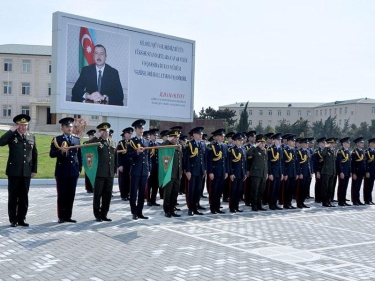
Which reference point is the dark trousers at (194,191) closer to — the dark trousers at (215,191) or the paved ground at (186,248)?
the paved ground at (186,248)

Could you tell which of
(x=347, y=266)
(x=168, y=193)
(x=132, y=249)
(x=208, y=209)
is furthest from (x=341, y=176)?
(x=132, y=249)

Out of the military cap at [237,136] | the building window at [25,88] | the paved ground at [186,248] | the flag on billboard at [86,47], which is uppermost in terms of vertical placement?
the building window at [25,88]

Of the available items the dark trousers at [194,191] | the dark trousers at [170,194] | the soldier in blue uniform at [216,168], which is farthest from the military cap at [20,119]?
the soldier in blue uniform at [216,168]

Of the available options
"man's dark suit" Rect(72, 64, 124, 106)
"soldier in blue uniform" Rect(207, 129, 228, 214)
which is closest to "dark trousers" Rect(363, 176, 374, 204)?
"soldier in blue uniform" Rect(207, 129, 228, 214)

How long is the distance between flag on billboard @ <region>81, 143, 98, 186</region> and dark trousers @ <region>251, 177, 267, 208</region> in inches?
154

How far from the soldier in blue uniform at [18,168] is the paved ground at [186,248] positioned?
14.3 inches

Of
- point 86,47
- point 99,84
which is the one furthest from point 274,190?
point 86,47

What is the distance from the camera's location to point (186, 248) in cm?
676

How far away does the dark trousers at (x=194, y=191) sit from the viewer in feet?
32.2

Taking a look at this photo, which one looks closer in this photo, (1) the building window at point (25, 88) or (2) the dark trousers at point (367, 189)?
(2) the dark trousers at point (367, 189)

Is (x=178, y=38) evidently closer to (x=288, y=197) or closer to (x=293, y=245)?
(x=288, y=197)

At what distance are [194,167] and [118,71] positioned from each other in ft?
24.4

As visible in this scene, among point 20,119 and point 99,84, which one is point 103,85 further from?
point 20,119

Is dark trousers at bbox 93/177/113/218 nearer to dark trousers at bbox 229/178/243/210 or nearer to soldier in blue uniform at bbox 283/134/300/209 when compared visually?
dark trousers at bbox 229/178/243/210
